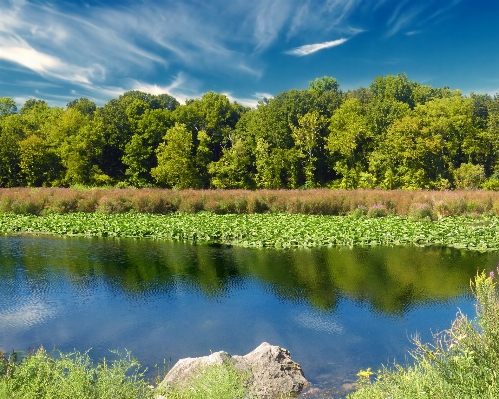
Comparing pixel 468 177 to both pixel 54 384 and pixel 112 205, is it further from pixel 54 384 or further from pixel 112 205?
pixel 54 384

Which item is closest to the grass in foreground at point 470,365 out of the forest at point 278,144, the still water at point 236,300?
the still water at point 236,300

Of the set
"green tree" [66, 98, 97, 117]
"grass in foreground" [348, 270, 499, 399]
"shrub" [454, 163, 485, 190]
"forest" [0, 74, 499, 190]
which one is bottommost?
"grass in foreground" [348, 270, 499, 399]

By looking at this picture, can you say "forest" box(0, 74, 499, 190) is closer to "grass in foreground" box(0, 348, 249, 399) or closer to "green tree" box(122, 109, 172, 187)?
"green tree" box(122, 109, 172, 187)

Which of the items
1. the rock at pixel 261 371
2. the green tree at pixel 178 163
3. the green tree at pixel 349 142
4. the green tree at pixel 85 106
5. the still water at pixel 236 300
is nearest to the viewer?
the rock at pixel 261 371

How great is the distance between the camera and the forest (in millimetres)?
42375

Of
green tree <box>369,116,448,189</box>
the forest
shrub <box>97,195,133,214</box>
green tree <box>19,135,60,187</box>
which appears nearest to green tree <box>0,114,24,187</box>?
the forest

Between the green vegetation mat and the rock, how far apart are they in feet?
36.2

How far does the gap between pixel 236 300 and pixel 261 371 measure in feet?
15.7

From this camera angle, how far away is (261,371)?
6898mm

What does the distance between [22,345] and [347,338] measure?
20.9 ft

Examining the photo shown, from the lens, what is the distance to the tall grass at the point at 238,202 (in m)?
25.8

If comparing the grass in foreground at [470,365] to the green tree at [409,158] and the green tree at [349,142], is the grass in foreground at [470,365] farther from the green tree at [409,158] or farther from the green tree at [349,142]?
the green tree at [349,142]

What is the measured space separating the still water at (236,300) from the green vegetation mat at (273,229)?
116 centimetres

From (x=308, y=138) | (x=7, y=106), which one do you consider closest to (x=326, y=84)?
(x=308, y=138)
